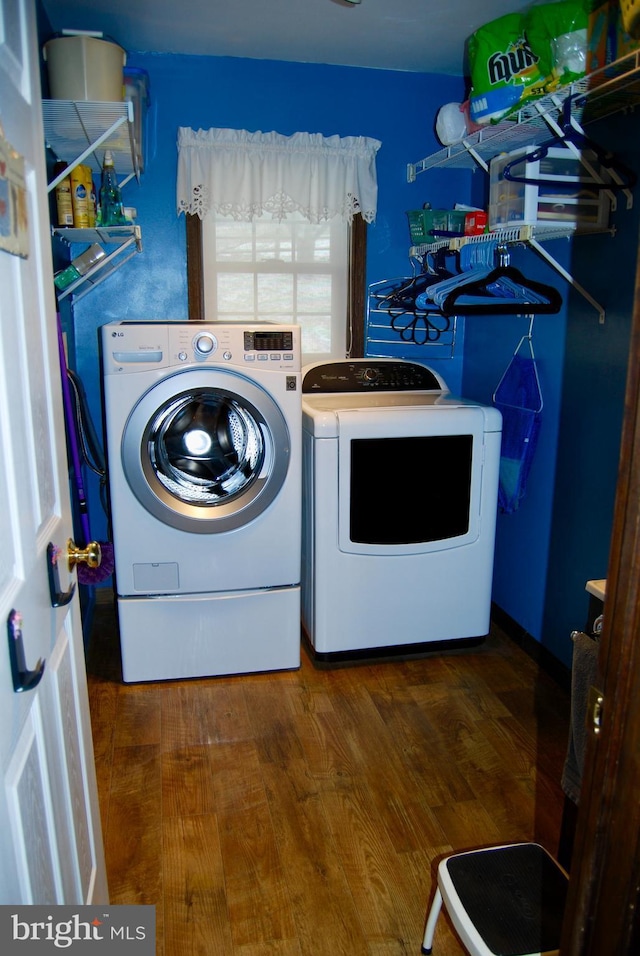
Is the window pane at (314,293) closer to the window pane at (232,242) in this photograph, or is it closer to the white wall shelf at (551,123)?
the window pane at (232,242)

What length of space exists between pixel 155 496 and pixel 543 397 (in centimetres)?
148

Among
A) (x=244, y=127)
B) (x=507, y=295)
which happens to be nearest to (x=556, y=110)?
(x=507, y=295)

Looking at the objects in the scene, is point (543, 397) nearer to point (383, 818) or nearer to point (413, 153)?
point (413, 153)

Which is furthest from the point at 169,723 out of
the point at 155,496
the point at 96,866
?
the point at 96,866

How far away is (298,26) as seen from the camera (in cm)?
262

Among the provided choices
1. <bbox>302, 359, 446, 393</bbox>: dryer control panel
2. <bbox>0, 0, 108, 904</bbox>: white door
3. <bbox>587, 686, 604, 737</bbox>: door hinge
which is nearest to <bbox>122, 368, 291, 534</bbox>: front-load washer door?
<bbox>302, 359, 446, 393</bbox>: dryer control panel

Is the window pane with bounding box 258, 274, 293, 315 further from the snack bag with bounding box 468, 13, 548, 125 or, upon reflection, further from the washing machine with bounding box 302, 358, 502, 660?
the snack bag with bounding box 468, 13, 548, 125

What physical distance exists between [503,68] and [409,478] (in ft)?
4.55

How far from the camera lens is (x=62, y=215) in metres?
2.53

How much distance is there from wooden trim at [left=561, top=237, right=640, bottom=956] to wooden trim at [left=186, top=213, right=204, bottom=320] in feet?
8.51

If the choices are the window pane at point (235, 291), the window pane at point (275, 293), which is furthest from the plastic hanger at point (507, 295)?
the window pane at point (235, 291)

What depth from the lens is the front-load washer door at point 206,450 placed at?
237 cm

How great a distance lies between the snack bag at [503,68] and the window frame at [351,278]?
890mm

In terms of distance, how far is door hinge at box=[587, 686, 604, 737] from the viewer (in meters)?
0.81
